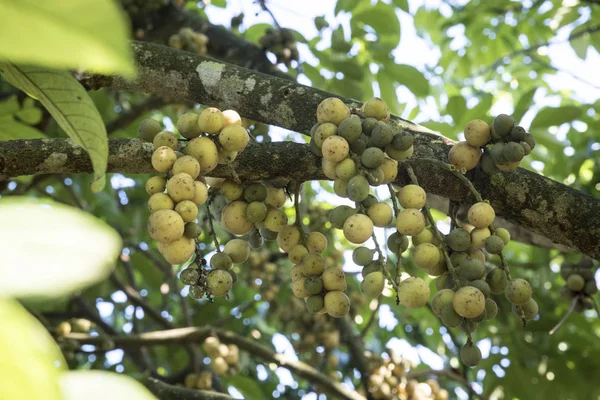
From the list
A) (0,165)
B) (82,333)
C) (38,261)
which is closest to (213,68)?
(0,165)

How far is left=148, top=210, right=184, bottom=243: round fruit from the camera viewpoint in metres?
1.19

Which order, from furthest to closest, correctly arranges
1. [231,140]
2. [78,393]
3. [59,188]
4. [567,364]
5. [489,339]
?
1. [59,188]
2. [489,339]
3. [567,364]
4. [231,140]
5. [78,393]

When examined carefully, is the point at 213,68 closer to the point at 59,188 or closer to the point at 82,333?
the point at 82,333

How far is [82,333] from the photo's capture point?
3033mm

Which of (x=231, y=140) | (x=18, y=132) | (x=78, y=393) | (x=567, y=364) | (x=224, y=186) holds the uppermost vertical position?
(x=78, y=393)

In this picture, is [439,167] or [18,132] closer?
[439,167]

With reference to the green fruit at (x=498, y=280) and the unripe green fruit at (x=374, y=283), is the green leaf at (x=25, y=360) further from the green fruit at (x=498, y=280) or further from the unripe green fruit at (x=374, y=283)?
the green fruit at (x=498, y=280)

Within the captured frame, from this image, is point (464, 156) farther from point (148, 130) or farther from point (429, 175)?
point (148, 130)

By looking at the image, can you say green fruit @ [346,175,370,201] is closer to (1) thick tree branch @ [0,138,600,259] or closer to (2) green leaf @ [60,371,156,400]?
(1) thick tree branch @ [0,138,600,259]

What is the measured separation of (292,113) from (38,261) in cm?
113

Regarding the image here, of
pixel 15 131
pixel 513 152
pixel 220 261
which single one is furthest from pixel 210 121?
pixel 15 131

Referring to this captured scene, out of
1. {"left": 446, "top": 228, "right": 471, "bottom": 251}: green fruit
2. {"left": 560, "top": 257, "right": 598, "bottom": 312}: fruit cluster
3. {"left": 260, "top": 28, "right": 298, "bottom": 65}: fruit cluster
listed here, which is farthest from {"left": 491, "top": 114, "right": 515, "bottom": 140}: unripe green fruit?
{"left": 260, "top": 28, "right": 298, "bottom": 65}: fruit cluster

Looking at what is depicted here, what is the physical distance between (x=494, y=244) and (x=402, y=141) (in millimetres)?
293

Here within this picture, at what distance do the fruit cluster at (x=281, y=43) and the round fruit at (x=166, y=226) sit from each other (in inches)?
79.7
